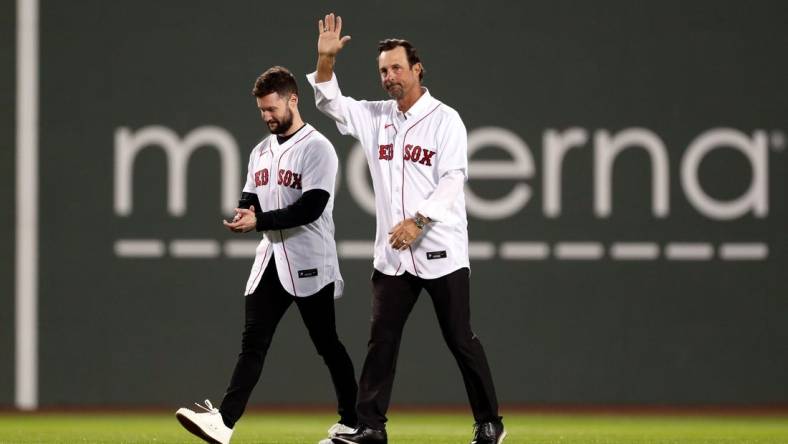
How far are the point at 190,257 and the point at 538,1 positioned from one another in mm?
3320

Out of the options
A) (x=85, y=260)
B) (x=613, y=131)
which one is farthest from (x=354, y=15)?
(x=85, y=260)

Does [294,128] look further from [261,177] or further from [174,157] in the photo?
[174,157]

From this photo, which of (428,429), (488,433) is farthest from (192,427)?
(428,429)

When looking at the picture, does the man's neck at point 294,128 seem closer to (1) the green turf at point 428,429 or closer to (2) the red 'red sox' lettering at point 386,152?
(2) the red 'red sox' lettering at point 386,152

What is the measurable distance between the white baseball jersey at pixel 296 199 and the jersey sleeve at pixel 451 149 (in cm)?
66

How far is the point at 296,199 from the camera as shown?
20.4 ft

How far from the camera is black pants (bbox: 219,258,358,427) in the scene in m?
5.97

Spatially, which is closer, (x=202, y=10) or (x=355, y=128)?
(x=355, y=128)

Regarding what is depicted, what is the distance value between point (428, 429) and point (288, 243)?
95.3 inches

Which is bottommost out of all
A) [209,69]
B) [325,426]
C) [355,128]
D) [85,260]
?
[325,426]

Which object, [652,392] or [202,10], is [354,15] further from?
[652,392]

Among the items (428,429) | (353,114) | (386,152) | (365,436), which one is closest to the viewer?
(365,436)

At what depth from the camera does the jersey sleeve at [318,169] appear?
240 inches

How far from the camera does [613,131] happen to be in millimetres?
9477
